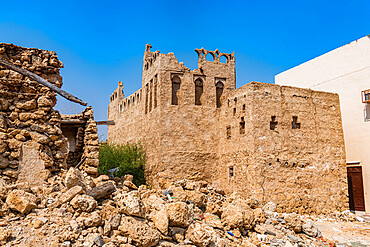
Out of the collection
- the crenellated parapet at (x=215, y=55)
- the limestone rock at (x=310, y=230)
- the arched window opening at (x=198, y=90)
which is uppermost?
the crenellated parapet at (x=215, y=55)

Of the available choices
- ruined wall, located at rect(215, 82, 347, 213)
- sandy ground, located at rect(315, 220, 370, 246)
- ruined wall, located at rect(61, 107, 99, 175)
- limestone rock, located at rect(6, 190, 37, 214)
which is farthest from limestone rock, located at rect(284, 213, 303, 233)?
limestone rock, located at rect(6, 190, 37, 214)

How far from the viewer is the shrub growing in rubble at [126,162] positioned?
54.3 ft

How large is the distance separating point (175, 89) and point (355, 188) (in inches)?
395

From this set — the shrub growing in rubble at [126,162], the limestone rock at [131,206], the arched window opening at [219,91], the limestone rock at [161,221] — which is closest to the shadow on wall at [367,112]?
the arched window opening at [219,91]

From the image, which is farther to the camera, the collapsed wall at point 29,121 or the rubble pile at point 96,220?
the collapsed wall at point 29,121

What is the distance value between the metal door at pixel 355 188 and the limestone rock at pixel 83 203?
12886 mm

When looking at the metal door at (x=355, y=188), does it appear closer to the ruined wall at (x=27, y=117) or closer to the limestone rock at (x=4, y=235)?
the ruined wall at (x=27, y=117)

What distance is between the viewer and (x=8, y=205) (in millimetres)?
5059

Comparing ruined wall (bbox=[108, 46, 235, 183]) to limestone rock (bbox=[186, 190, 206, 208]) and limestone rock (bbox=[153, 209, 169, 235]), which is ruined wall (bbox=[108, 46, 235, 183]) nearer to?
limestone rock (bbox=[186, 190, 206, 208])

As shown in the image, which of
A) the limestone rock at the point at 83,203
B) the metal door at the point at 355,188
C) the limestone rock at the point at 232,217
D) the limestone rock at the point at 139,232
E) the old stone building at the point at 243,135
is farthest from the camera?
the metal door at the point at 355,188

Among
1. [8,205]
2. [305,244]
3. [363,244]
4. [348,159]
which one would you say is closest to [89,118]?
[8,205]

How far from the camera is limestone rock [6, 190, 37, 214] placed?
5035 mm

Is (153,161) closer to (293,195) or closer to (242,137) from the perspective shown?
(242,137)

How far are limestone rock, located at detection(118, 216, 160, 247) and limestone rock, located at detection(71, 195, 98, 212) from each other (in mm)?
593
